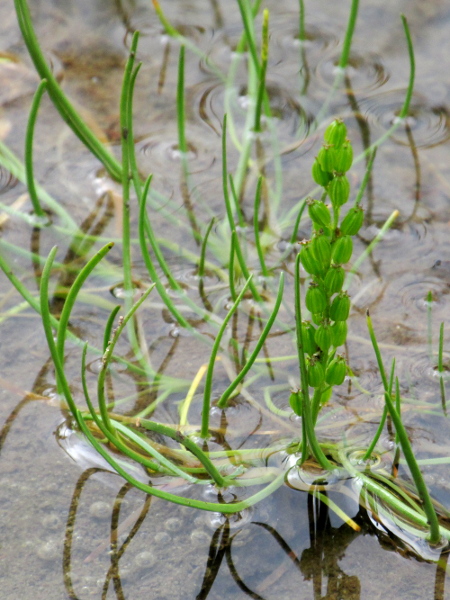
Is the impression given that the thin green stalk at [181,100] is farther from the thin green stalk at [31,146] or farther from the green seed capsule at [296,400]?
the green seed capsule at [296,400]

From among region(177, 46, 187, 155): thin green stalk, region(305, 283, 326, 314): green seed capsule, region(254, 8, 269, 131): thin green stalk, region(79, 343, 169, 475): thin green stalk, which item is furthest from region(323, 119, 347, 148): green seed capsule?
region(254, 8, 269, 131): thin green stalk

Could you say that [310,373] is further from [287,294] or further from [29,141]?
[29,141]

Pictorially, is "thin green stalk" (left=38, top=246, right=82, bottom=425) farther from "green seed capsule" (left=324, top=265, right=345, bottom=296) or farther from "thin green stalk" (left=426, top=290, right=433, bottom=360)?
"thin green stalk" (left=426, top=290, right=433, bottom=360)

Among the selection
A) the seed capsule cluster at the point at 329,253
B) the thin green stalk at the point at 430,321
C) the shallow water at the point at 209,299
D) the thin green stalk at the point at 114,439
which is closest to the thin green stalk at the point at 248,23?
the shallow water at the point at 209,299

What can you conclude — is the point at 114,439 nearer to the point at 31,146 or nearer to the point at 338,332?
the point at 338,332

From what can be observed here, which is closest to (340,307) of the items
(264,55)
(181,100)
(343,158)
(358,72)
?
(343,158)

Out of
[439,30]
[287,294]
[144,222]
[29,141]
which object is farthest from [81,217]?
[439,30]
